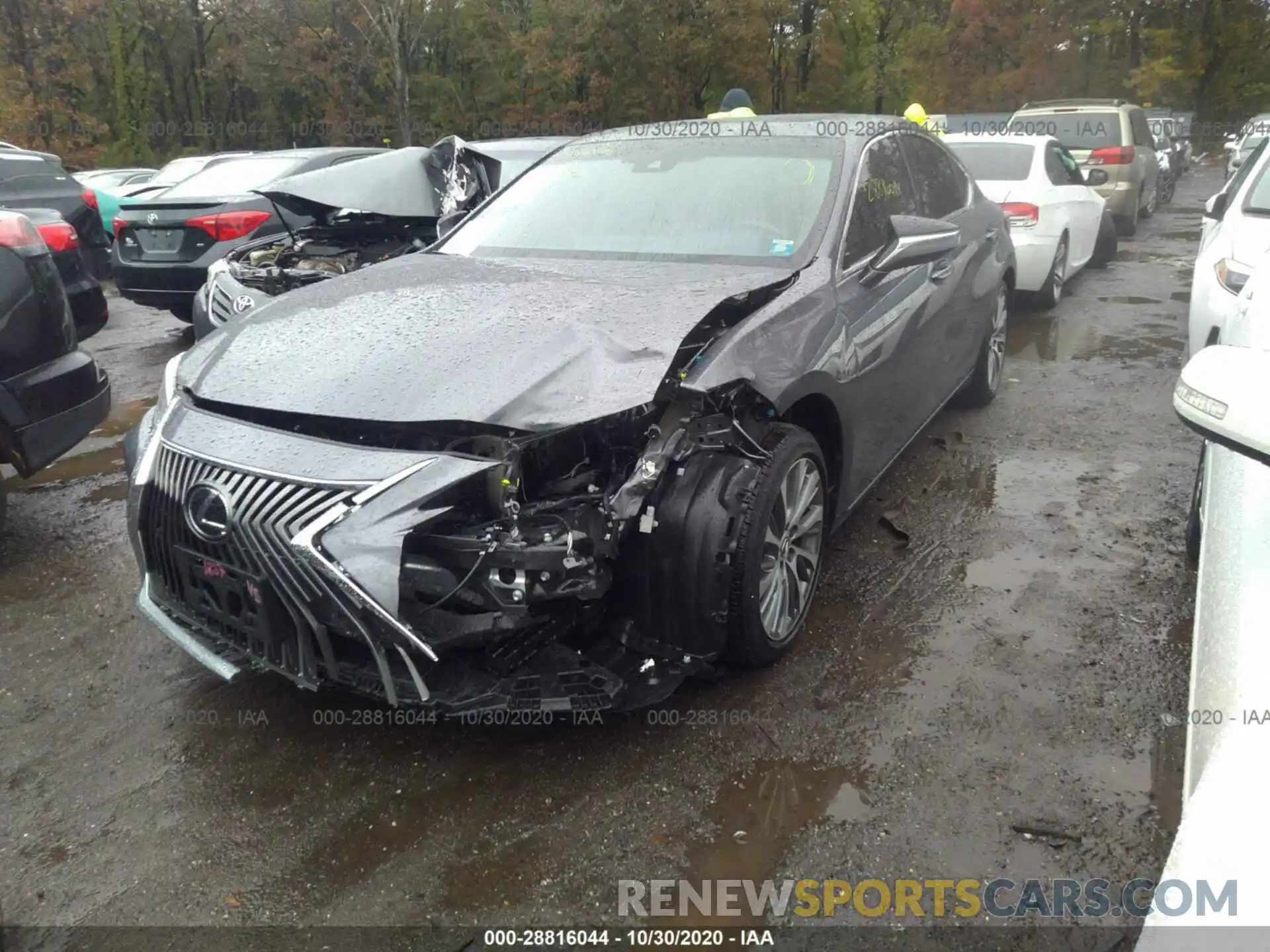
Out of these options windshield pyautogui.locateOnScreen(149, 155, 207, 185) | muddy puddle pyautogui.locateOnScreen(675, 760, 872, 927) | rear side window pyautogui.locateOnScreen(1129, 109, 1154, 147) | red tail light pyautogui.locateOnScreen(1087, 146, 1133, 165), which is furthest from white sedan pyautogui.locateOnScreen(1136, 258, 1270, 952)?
rear side window pyautogui.locateOnScreen(1129, 109, 1154, 147)

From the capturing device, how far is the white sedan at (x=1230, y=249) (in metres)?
4.39

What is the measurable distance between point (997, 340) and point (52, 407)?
5107 millimetres

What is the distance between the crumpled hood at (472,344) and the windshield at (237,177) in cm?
543

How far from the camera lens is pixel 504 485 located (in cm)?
247

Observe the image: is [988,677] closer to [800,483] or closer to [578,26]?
[800,483]

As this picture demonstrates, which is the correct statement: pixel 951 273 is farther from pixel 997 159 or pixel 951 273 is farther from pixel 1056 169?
pixel 1056 169

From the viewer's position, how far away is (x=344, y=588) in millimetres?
2289

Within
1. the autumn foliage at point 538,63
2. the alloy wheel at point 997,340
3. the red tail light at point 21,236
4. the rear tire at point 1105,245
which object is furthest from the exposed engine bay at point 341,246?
the autumn foliage at point 538,63

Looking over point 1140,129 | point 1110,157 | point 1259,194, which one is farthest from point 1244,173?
point 1140,129

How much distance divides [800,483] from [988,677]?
36.0 inches

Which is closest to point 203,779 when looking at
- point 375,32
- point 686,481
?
point 686,481

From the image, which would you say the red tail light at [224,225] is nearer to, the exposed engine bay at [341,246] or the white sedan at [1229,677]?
the exposed engine bay at [341,246]

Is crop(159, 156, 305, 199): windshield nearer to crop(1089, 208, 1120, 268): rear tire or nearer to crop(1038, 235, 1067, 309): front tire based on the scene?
crop(1038, 235, 1067, 309): front tire

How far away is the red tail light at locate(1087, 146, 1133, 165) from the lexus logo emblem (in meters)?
12.2
